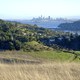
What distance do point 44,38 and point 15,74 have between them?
207 ft

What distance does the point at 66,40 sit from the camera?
6197 cm

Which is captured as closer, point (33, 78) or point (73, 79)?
point (33, 78)

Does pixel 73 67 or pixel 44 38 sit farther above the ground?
pixel 73 67

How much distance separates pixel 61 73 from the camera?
6.34 metres

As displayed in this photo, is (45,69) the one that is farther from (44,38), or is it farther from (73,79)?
(44,38)

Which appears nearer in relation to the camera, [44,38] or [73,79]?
[73,79]

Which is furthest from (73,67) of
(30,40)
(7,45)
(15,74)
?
(30,40)

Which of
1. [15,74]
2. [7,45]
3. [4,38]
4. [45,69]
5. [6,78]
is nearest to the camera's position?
[6,78]

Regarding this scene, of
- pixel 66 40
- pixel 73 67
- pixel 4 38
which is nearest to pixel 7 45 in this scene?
pixel 4 38

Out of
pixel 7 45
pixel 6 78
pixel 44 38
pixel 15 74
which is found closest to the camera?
pixel 6 78

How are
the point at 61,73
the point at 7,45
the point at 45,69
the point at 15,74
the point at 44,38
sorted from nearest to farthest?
1. the point at 15,74
2. the point at 61,73
3. the point at 45,69
4. the point at 7,45
5. the point at 44,38

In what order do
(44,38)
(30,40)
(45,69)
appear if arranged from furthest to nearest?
1. (44,38)
2. (30,40)
3. (45,69)

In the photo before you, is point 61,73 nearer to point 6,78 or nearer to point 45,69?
point 45,69

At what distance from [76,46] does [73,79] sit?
183ft
